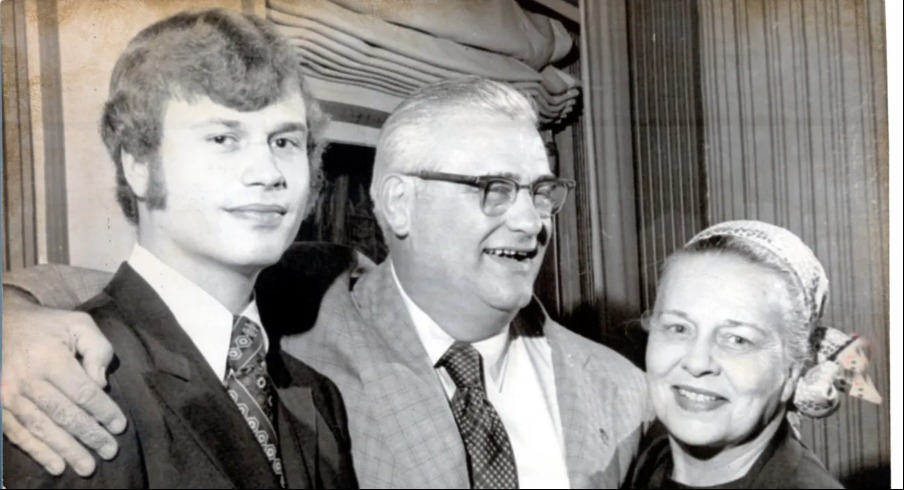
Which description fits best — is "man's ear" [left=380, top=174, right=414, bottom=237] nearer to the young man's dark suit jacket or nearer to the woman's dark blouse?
the young man's dark suit jacket

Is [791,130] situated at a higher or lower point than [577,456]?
higher

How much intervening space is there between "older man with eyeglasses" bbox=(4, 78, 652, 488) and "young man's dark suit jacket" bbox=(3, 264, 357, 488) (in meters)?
0.18

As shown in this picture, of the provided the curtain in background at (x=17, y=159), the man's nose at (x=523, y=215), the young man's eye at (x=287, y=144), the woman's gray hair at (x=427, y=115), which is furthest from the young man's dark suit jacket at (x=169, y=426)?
the man's nose at (x=523, y=215)

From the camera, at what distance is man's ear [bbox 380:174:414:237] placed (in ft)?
9.07

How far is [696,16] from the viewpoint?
309 centimetres

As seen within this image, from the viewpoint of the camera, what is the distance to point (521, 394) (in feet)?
9.30

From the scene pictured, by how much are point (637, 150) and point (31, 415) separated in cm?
194

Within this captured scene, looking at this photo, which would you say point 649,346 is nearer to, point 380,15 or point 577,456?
point 577,456

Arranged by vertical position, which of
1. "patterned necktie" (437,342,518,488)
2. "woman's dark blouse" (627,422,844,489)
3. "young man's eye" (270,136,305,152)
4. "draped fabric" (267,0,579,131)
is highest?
"draped fabric" (267,0,579,131)

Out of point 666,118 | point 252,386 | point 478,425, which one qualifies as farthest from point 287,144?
point 666,118

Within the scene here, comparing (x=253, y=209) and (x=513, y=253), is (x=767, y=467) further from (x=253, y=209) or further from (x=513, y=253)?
(x=253, y=209)

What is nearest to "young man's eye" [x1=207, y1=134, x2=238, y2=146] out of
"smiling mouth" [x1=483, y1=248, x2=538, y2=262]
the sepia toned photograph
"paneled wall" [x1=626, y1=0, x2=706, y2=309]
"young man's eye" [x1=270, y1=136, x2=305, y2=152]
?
the sepia toned photograph

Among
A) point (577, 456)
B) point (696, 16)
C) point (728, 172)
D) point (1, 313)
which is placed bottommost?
point (577, 456)

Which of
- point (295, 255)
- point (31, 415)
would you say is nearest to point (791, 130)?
point (295, 255)
